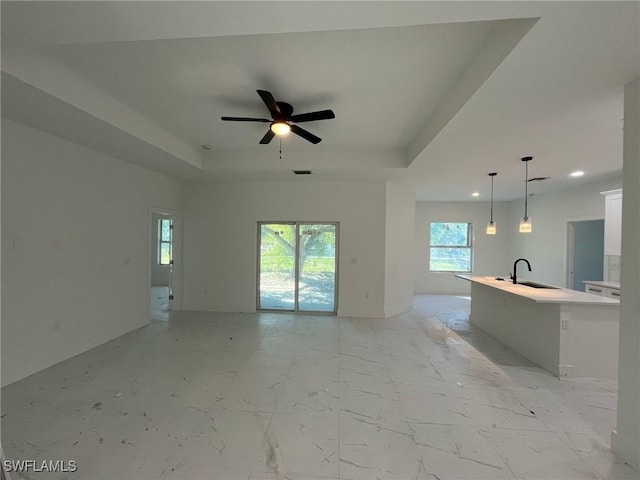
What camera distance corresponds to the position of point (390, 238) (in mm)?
5617

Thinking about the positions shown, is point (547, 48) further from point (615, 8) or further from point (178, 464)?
point (178, 464)

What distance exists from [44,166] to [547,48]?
4.61 meters

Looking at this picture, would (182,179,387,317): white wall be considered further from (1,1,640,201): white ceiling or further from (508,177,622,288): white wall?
(508,177,622,288): white wall

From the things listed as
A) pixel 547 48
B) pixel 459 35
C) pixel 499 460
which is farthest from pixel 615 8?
pixel 499 460

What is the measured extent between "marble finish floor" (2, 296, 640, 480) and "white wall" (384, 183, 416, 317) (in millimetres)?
1806

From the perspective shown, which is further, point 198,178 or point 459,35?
point 198,178

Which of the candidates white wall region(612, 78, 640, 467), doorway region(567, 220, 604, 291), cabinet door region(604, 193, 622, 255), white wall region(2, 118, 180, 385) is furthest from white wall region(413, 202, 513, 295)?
white wall region(2, 118, 180, 385)

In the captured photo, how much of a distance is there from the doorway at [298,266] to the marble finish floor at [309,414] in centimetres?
178

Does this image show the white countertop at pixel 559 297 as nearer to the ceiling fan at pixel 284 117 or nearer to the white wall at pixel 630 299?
the white wall at pixel 630 299

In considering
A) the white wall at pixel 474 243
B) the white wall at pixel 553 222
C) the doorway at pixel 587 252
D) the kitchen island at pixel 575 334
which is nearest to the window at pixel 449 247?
the white wall at pixel 474 243

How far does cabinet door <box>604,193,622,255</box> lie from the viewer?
14.5ft

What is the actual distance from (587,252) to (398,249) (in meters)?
4.34

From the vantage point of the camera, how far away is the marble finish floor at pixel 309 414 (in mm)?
1859

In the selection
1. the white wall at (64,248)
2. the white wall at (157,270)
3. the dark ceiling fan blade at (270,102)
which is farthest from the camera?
the white wall at (157,270)
